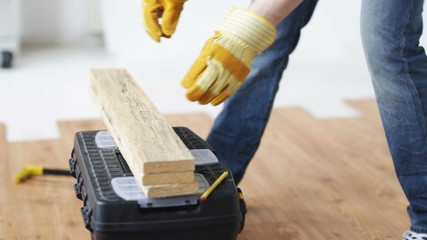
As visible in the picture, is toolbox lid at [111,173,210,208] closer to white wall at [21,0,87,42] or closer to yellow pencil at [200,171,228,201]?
yellow pencil at [200,171,228,201]

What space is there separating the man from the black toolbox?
18 cm

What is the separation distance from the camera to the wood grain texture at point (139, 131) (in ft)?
3.88

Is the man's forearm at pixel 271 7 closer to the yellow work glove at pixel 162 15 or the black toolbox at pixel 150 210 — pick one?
the yellow work glove at pixel 162 15

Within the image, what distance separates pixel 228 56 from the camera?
126 centimetres

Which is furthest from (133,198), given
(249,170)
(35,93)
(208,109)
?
(35,93)

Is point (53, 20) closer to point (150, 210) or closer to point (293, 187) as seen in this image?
point (293, 187)

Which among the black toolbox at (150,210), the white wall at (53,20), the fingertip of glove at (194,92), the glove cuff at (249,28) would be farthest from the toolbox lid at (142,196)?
the white wall at (53,20)

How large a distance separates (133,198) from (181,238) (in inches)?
4.3

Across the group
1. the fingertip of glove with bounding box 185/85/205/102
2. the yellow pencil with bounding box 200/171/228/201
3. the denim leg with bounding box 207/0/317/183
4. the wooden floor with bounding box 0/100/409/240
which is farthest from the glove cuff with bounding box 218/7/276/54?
the wooden floor with bounding box 0/100/409/240

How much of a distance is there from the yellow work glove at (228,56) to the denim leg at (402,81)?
8.9 inches

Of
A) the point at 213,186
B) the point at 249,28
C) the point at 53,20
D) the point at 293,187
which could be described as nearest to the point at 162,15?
the point at 249,28

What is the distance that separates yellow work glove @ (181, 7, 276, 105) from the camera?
125 cm

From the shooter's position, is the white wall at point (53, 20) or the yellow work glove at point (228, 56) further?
the white wall at point (53, 20)

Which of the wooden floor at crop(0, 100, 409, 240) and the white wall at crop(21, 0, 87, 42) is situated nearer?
the wooden floor at crop(0, 100, 409, 240)
